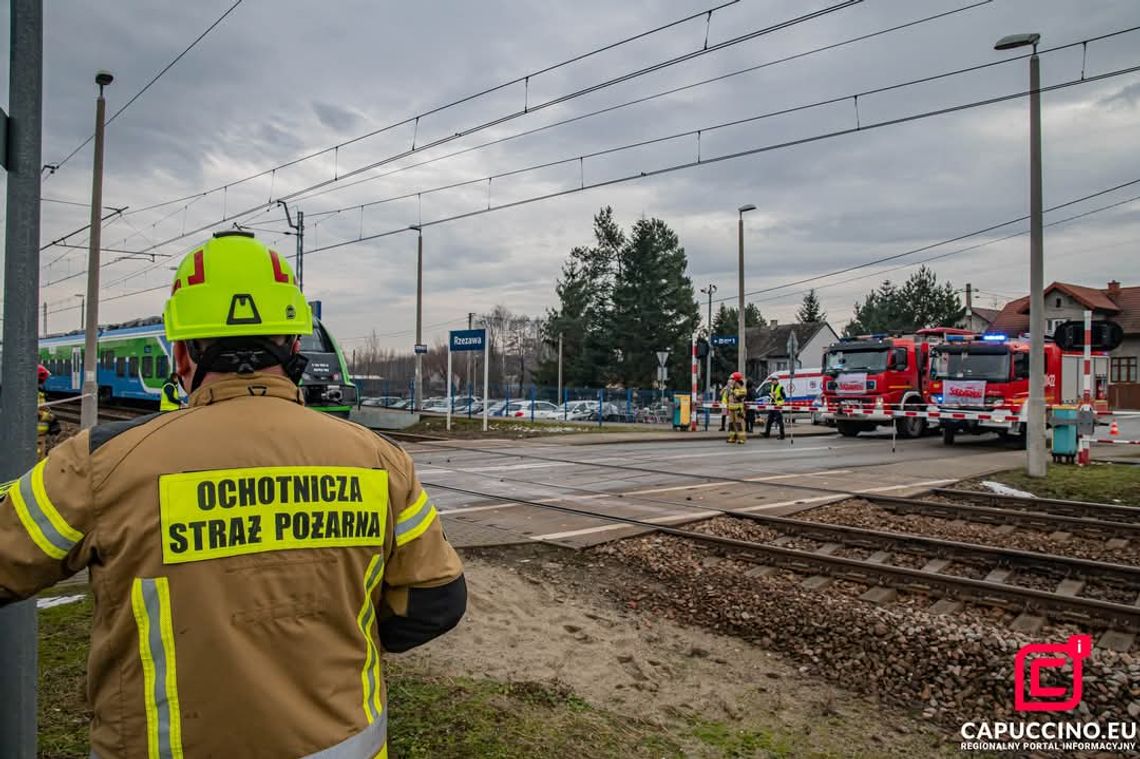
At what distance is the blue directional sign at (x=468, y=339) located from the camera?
2222cm

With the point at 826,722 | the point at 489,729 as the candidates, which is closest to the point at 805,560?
the point at 826,722

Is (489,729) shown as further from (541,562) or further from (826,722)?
(541,562)

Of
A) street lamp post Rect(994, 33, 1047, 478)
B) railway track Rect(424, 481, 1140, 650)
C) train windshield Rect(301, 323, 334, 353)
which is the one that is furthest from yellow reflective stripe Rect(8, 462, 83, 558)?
train windshield Rect(301, 323, 334, 353)

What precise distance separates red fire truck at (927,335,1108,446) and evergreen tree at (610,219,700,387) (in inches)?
1153

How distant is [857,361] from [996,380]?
414 cm

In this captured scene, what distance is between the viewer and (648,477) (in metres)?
13.1

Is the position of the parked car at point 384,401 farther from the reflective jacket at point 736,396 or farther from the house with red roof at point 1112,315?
the house with red roof at point 1112,315

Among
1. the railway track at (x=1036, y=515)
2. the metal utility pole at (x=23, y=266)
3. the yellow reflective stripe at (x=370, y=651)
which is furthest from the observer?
the railway track at (x=1036, y=515)

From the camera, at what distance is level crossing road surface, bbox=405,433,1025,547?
9.04 m

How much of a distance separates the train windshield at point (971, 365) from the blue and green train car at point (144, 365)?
16182 mm

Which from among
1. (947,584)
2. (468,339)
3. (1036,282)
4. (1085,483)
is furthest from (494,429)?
(947,584)

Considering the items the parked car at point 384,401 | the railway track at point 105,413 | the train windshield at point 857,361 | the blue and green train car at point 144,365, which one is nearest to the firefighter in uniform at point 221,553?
the blue and green train car at point 144,365

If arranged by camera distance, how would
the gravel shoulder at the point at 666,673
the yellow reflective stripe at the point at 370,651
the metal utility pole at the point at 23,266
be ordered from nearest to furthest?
the yellow reflective stripe at the point at 370,651 → the metal utility pole at the point at 23,266 → the gravel shoulder at the point at 666,673

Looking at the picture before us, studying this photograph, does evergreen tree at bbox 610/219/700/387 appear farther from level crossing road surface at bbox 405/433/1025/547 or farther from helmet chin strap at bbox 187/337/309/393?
helmet chin strap at bbox 187/337/309/393
